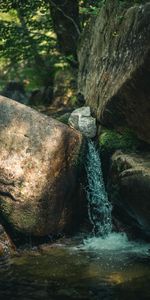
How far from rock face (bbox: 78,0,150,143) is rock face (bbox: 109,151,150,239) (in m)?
0.53

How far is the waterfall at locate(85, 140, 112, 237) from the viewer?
795cm

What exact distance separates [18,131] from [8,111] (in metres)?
0.42

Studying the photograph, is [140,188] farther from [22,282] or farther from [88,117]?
[88,117]

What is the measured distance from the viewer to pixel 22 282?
5539 millimetres

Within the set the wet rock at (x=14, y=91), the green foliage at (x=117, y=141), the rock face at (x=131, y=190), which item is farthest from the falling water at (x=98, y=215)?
the wet rock at (x=14, y=91)

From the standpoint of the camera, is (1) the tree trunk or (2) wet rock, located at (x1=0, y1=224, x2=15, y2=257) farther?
(1) the tree trunk

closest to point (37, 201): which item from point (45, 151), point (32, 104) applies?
point (45, 151)

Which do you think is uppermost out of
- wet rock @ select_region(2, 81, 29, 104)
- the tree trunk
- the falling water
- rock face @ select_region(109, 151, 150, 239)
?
the tree trunk

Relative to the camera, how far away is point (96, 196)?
8203mm

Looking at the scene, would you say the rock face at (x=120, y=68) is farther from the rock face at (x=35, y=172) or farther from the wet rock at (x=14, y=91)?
the wet rock at (x=14, y=91)

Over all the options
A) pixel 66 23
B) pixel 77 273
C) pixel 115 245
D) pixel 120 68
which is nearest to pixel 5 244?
pixel 77 273

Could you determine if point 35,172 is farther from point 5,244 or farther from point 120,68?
point 120,68

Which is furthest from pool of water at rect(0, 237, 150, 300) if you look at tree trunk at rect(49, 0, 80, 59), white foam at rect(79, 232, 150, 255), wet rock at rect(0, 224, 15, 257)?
tree trunk at rect(49, 0, 80, 59)

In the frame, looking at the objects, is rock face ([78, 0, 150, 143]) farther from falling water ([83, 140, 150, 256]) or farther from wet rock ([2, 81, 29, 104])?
wet rock ([2, 81, 29, 104])
